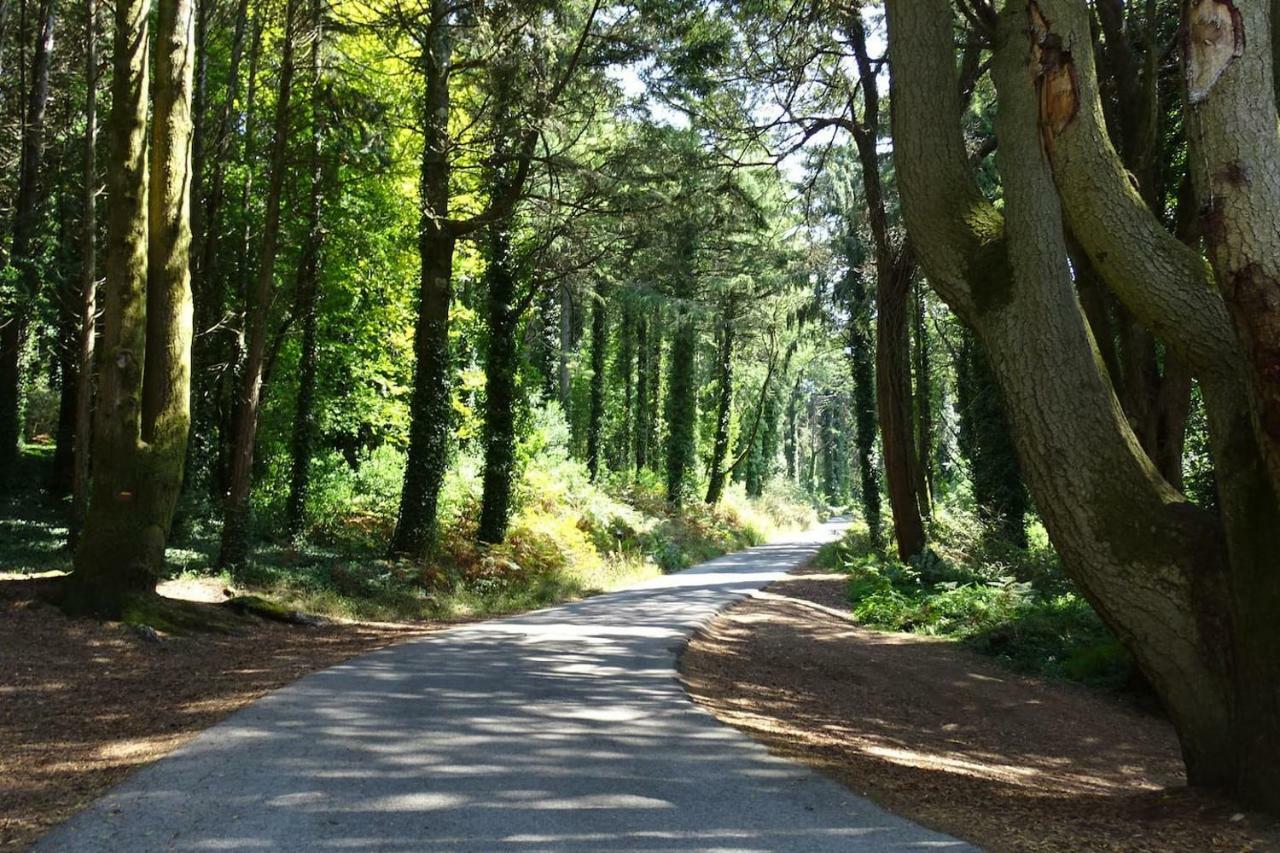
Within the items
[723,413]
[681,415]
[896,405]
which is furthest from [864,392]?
[723,413]

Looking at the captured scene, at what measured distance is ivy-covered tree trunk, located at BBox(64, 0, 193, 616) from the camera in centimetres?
1013

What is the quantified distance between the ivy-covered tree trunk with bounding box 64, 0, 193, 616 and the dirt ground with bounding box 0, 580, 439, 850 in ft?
2.96

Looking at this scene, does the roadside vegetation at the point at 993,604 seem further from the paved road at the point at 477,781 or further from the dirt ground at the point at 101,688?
the dirt ground at the point at 101,688

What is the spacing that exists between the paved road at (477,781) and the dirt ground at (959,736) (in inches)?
21.0

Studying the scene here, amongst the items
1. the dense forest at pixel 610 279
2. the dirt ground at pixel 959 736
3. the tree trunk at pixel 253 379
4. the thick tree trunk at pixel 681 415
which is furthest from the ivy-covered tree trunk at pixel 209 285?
the thick tree trunk at pixel 681 415

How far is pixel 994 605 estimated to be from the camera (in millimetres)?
15031

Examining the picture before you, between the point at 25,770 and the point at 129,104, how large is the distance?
8.13 meters

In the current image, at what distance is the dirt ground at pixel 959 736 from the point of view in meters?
4.74

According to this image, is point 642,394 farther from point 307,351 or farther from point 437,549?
point 437,549

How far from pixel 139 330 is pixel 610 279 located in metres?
13.9

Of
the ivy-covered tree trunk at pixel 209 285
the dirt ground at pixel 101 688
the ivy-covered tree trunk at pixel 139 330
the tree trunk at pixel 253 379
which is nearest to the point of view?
the dirt ground at pixel 101 688

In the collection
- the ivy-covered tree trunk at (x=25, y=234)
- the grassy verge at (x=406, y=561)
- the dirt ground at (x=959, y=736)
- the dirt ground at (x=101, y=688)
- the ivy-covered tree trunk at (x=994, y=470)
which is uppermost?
the ivy-covered tree trunk at (x=25, y=234)

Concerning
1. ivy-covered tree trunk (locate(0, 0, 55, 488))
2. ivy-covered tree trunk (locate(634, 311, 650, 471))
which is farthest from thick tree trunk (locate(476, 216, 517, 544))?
ivy-covered tree trunk (locate(634, 311, 650, 471))

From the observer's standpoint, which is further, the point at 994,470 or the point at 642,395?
the point at 642,395
